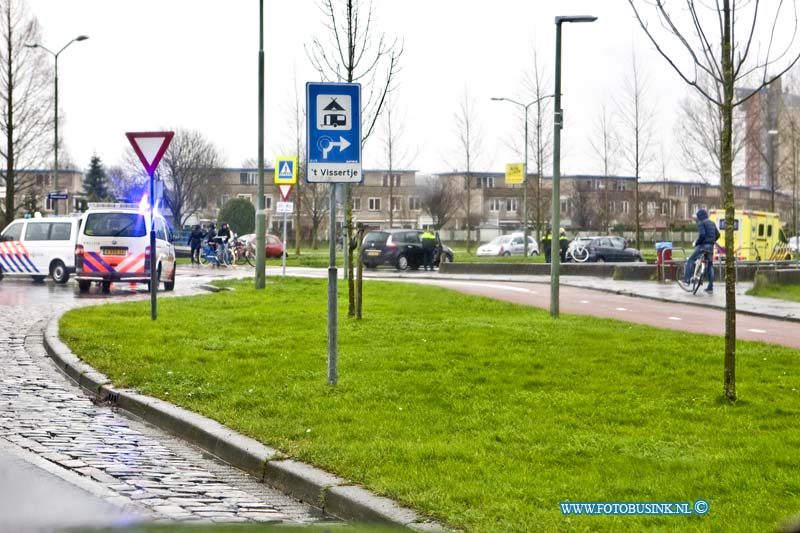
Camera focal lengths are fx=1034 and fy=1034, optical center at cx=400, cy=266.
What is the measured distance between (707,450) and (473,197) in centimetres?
10842

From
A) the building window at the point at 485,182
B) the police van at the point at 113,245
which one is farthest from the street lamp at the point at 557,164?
the building window at the point at 485,182

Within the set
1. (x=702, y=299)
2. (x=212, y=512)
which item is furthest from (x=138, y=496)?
(x=702, y=299)

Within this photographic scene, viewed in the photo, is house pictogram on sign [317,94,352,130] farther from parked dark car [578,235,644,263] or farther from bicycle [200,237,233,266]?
parked dark car [578,235,644,263]

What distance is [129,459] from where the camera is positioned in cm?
707

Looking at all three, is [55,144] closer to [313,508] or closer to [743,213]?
[743,213]

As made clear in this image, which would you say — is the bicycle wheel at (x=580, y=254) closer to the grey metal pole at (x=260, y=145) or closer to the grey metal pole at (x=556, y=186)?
the grey metal pole at (x=260, y=145)

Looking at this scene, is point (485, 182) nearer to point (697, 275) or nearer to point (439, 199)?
point (439, 199)

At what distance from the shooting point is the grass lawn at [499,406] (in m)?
5.54

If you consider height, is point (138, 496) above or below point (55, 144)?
below

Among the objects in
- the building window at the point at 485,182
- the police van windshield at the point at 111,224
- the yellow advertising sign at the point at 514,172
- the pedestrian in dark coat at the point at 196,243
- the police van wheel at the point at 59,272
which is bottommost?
the police van wheel at the point at 59,272

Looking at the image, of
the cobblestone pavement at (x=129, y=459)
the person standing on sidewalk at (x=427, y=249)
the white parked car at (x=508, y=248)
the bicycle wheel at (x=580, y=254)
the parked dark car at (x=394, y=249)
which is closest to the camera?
the cobblestone pavement at (x=129, y=459)

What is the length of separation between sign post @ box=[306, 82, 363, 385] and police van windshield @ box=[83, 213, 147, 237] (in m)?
15.2

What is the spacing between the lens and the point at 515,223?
116938 mm

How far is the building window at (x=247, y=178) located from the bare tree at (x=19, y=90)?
2830 inches
